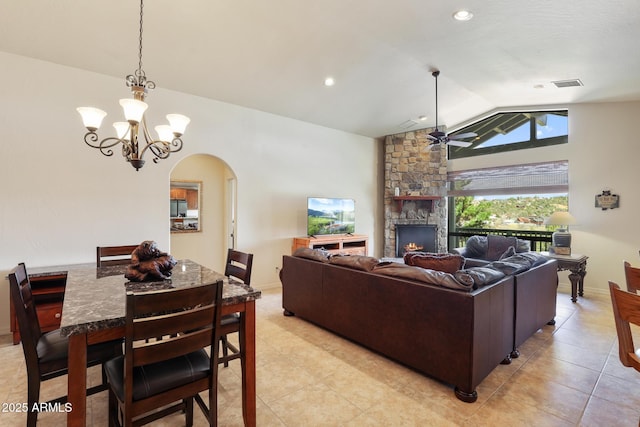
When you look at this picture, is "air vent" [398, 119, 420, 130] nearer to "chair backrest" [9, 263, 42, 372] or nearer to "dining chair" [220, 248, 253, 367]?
"dining chair" [220, 248, 253, 367]

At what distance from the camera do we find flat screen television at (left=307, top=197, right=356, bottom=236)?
560cm

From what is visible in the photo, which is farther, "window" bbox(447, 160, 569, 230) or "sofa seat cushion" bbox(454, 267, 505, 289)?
"window" bbox(447, 160, 569, 230)

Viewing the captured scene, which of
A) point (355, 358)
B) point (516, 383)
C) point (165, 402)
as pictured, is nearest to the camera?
point (165, 402)

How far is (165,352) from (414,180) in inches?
248

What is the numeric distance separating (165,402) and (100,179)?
132 inches

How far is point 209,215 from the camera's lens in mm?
6098

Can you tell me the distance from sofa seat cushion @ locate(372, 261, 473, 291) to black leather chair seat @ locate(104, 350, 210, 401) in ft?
5.35

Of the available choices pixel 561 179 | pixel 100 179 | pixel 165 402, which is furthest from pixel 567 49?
pixel 100 179

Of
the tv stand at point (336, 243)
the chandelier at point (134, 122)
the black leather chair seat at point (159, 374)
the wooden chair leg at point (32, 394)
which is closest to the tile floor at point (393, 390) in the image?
the wooden chair leg at point (32, 394)

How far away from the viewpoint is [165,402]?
1435 millimetres

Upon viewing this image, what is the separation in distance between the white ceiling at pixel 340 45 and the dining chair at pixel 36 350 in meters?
2.56

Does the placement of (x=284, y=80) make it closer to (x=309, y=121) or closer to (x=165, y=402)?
(x=309, y=121)

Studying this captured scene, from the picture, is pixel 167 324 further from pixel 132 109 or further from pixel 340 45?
pixel 340 45

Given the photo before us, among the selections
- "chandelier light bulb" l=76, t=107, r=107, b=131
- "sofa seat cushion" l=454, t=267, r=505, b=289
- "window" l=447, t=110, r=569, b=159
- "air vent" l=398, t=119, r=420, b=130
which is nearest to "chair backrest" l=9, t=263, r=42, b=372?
"chandelier light bulb" l=76, t=107, r=107, b=131
